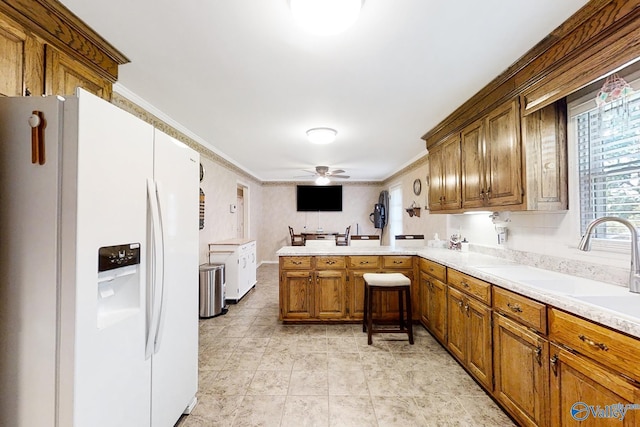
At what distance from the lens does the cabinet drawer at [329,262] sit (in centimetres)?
339

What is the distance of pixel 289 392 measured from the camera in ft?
6.96

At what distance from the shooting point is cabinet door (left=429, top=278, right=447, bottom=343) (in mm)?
2703

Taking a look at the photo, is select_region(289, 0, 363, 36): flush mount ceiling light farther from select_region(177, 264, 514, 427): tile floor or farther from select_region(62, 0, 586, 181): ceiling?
select_region(177, 264, 514, 427): tile floor

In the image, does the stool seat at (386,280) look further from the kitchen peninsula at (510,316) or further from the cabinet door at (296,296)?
the cabinet door at (296,296)

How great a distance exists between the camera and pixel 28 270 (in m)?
1.05

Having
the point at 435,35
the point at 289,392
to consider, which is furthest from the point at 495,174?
the point at 289,392

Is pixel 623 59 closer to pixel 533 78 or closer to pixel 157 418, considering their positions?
pixel 533 78

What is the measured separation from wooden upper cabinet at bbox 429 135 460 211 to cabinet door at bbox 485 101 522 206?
21.5 inches

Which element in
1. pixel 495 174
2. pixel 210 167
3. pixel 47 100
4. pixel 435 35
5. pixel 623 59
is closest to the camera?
pixel 47 100

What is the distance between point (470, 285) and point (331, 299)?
1.67 m

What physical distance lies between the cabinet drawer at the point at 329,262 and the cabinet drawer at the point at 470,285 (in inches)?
49.6

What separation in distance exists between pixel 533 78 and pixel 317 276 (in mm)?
2707

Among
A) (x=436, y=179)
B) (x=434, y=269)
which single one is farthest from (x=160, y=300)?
(x=436, y=179)

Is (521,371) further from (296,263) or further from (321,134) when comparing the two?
(321,134)
